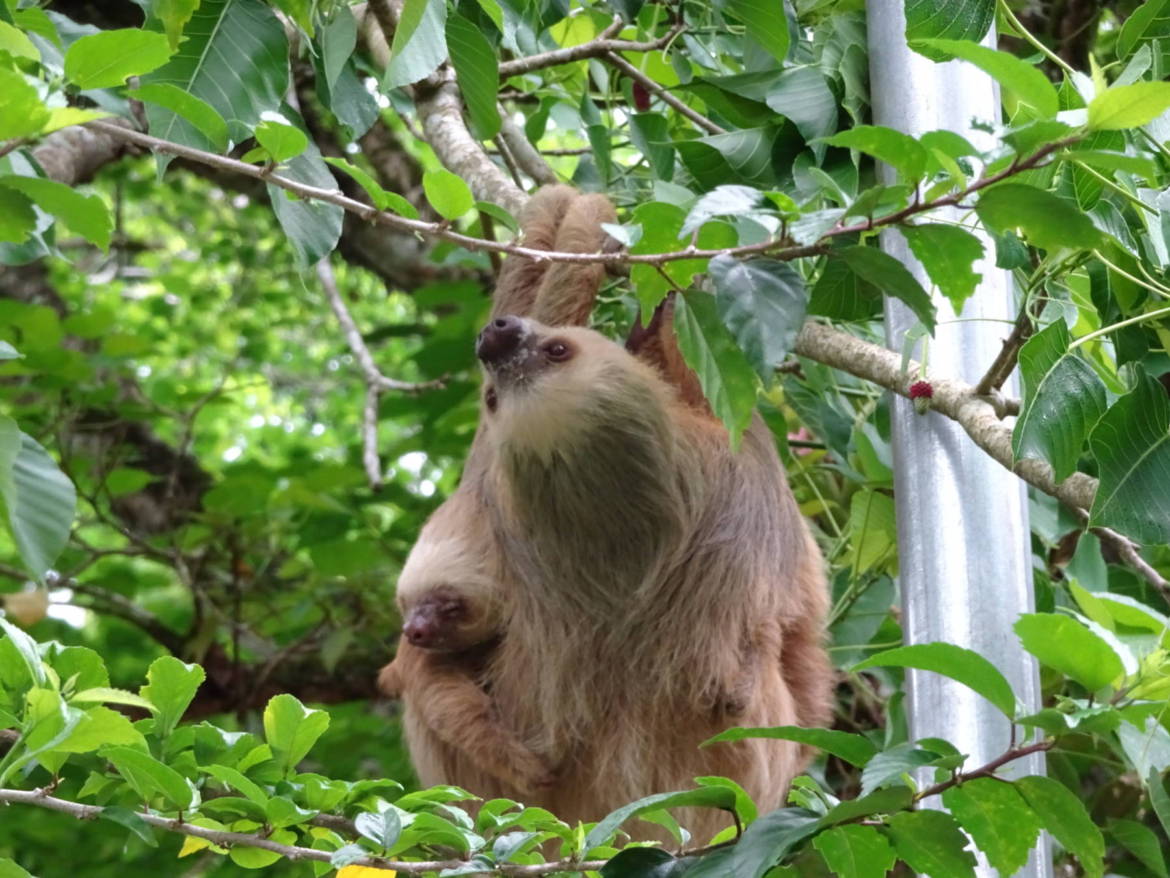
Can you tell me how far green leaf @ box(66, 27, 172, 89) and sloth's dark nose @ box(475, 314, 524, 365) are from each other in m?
1.84

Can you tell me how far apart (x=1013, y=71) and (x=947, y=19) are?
82 cm

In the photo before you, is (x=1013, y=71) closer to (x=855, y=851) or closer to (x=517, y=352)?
(x=855, y=851)

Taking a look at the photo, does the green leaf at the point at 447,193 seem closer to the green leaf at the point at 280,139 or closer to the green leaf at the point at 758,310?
the green leaf at the point at 280,139

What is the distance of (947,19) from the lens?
2582mm

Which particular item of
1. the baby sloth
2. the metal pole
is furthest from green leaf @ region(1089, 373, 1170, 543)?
the baby sloth

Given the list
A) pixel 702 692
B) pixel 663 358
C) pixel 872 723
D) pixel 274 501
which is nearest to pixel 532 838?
pixel 702 692

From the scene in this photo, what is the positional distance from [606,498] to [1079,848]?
199 cm

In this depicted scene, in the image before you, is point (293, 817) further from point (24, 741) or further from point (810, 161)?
point (810, 161)

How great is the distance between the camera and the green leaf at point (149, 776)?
2.06 metres

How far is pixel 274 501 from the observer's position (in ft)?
19.4

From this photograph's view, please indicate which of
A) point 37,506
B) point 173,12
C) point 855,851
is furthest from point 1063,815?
point 173,12

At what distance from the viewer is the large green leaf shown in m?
2.59

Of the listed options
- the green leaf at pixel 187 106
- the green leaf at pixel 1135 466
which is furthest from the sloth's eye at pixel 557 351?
the green leaf at pixel 1135 466

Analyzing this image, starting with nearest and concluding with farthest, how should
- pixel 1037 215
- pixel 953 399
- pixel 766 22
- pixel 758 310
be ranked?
pixel 1037 215 → pixel 758 310 → pixel 953 399 → pixel 766 22
